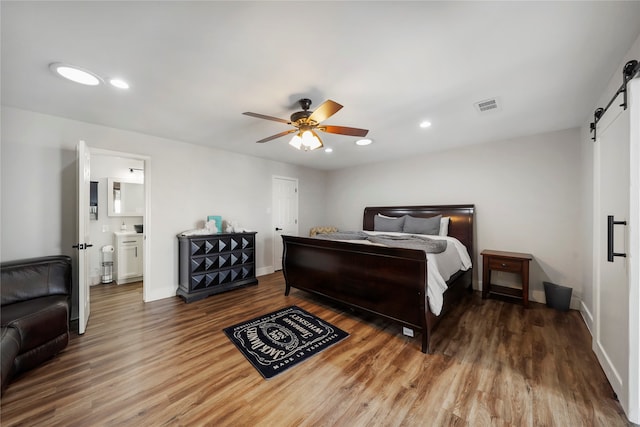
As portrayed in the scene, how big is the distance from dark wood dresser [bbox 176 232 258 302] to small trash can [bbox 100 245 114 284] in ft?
5.76

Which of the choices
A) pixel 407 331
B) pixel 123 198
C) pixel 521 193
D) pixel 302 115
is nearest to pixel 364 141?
pixel 302 115

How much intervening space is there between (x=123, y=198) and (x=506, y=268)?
22.2 feet

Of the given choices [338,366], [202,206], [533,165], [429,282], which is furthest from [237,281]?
[533,165]

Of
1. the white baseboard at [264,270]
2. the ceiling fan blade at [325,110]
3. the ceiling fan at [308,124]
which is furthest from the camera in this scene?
the white baseboard at [264,270]

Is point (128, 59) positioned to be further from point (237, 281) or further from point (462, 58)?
point (237, 281)

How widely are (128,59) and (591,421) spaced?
4.01 m

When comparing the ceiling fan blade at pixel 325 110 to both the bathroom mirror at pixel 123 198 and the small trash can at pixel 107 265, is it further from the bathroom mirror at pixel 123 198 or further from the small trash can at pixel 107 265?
the small trash can at pixel 107 265

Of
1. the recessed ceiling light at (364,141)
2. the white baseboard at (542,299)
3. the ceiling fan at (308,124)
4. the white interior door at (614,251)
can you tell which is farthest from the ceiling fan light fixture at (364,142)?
the white baseboard at (542,299)

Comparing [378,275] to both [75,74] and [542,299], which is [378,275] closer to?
[542,299]

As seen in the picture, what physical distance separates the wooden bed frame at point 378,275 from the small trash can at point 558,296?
0.94 metres

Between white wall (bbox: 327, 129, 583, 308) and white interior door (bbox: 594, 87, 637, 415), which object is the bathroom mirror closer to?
white wall (bbox: 327, 129, 583, 308)

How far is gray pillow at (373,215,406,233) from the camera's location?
4469 mm

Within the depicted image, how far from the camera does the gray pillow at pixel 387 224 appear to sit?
4469 millimetres

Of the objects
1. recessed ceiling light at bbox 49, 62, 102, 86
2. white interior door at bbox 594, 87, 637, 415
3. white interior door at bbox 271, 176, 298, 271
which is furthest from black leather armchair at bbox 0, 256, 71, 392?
white interior door at bbox 594, 87, 637, 415
